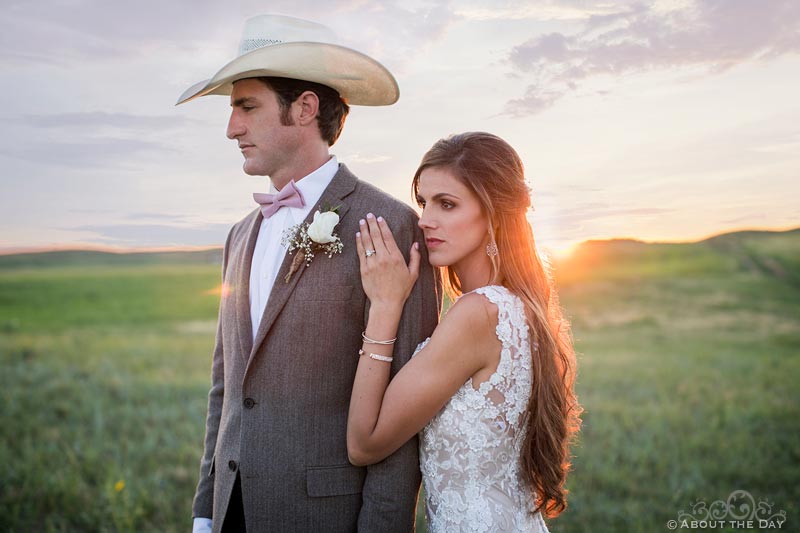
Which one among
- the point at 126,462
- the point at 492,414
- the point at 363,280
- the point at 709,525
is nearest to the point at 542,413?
the point at 492,414

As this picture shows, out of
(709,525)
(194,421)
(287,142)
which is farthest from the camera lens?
(194,421)

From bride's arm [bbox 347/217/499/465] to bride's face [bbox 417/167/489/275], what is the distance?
0.15 meters

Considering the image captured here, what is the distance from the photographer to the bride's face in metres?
2.76

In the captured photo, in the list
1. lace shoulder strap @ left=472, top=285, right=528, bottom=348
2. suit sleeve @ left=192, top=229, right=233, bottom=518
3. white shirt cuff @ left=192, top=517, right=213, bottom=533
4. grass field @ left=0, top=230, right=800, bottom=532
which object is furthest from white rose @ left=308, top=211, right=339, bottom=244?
grass field @ left=0, top=230, right=800, bottom=532

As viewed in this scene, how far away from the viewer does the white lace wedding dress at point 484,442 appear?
8.86 ft

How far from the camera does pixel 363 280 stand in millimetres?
2645

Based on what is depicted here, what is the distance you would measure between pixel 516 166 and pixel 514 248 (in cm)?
36

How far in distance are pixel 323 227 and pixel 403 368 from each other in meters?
0.65

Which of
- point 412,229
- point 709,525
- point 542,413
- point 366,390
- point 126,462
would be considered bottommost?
point 709,525

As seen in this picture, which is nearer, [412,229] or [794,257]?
[412,229]

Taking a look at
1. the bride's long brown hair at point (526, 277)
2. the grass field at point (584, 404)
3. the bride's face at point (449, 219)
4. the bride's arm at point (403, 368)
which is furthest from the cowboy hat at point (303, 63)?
the grass field at point (584, 404)

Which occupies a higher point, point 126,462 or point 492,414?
point 492,414

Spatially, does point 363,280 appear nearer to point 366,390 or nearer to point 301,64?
point 366,390

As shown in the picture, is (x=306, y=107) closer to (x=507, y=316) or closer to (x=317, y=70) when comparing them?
(x=317, y=70)
